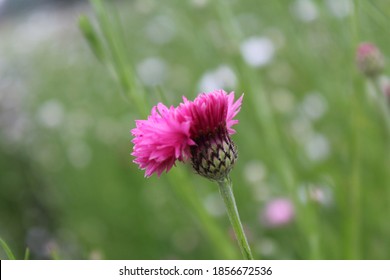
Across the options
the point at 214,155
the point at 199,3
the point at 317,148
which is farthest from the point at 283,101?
the point at 214,155

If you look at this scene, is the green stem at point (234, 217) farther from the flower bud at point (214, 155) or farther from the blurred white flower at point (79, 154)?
the blurred white flower at point (79, 154)

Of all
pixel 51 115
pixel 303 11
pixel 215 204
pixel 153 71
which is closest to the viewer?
pixel 215 204

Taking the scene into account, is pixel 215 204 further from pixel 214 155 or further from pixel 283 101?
pixel 214 155

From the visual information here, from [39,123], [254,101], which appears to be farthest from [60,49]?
[254,101]

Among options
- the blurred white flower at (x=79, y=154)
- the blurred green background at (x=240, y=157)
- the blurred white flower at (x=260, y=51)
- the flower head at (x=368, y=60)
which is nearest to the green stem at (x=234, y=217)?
the blurred green background at (x=240, y=157)

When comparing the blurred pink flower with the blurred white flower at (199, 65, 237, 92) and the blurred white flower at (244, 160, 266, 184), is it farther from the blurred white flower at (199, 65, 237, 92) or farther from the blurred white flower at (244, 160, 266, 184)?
the blurred white flower at (199, 65, 237, 92)

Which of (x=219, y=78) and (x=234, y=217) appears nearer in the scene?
(x=234, y=217)
